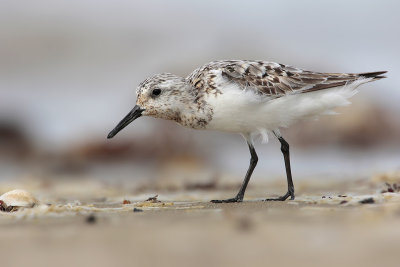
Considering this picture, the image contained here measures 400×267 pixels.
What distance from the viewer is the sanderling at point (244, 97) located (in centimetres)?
602

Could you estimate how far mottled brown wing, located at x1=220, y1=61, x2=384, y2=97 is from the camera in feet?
20.1

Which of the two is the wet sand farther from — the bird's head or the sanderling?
the bird's head

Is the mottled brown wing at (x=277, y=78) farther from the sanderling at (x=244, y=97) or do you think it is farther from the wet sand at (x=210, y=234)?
the wet sand at (x=210, y=234)

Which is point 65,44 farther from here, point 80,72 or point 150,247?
point 150,247

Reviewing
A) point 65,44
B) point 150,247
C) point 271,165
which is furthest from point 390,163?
point 65,44

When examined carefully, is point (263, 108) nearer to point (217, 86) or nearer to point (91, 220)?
point (217, 86)

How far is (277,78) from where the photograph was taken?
6312mm

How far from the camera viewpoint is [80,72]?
24.6m

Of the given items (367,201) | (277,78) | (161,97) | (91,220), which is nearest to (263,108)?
(277,78)

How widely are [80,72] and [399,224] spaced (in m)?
21.8

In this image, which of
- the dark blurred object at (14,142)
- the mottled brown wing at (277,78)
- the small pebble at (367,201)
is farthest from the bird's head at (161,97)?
the dark blurred object at (14,142)

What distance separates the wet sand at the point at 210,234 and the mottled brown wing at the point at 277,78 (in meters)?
1.27

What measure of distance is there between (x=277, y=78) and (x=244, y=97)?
524 mm

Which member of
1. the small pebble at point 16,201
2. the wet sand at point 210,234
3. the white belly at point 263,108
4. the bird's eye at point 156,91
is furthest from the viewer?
the bird's eye at point 156,91
